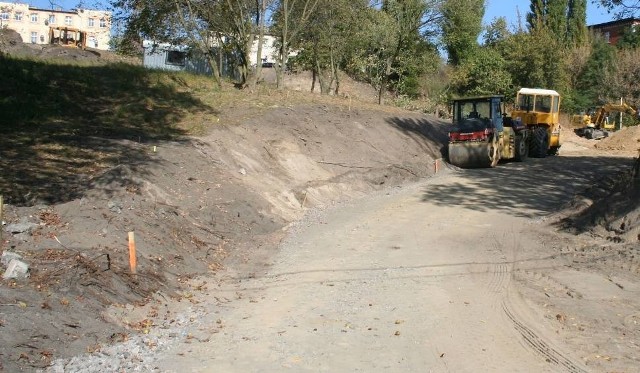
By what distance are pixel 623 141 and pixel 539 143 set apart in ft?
36.4

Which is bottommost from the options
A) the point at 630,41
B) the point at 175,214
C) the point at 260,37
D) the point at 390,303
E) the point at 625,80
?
the point at 390,303

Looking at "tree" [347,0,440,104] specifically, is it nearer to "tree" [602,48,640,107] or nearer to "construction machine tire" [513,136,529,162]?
"construction machine tire" [513,136,529,162]

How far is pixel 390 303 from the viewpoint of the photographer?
9547 millimetres

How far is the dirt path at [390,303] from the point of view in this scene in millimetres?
7477

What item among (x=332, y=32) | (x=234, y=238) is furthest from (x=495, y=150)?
(x=234, y=238)

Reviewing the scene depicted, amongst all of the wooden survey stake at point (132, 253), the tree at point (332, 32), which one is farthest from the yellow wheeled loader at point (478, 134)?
the wooden survey stake at point (132, 253)

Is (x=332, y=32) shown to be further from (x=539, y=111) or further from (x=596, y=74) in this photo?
(x=596, y=74)

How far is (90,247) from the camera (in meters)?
9.52

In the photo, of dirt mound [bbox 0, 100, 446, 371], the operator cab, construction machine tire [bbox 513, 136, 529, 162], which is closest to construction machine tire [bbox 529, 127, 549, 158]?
construction machine tire [bbox 513, 136, 529, 162]

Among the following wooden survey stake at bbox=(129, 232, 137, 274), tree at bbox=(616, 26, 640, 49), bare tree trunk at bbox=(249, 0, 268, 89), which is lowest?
wooden survey stake at bbox=(129, 232, 137, 274)

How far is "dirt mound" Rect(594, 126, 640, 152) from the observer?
3788 centimetres

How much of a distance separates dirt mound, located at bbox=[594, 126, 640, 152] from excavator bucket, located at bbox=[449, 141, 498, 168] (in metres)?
15.5

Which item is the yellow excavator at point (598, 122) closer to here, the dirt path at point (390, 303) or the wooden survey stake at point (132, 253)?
the dirt path at point (390, 303)

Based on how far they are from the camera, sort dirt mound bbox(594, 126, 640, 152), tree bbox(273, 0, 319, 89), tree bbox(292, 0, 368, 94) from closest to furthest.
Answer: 1. tree bbox(273, 0, 319, 89)
2. tree bbox(292, 0, 368, 94)
3. dirt mound bbox(594, 126, 640, 152)
